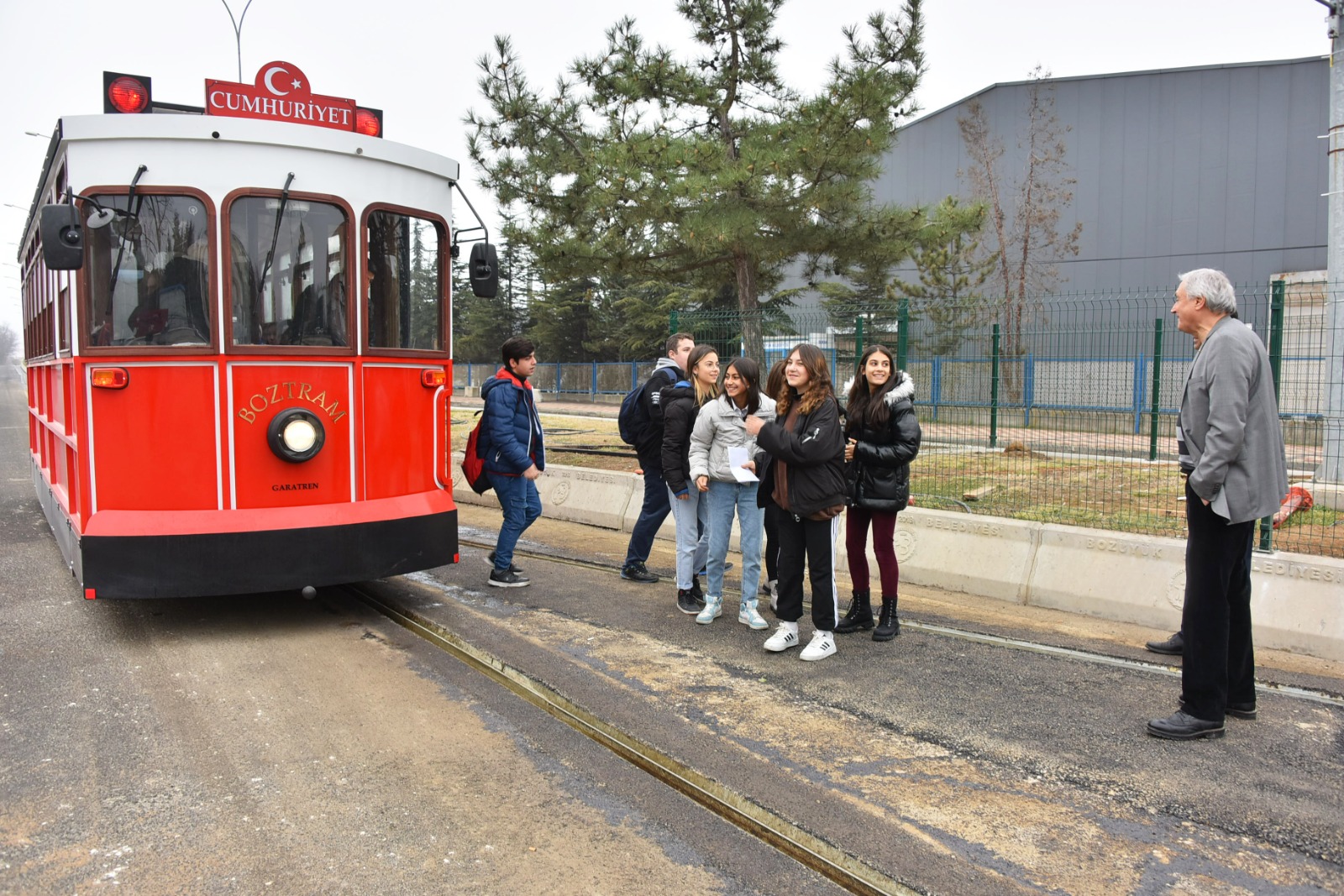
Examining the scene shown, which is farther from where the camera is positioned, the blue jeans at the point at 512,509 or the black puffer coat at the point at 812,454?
the blue jeans at the point at 512,509

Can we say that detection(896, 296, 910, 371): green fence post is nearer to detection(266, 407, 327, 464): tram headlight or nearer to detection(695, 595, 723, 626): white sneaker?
detection(695, 595, 723, 626): white sneaker

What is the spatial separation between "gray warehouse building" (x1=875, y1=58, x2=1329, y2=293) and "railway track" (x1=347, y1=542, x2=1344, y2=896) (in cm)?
2034

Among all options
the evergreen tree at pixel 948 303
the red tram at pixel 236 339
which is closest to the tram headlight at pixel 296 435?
the red tram at pixel 236 339

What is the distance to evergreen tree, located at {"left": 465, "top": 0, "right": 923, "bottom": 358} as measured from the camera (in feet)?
39.7

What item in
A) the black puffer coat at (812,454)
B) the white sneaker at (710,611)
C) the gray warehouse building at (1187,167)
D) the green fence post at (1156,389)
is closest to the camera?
the black puffer coat at (812,454)

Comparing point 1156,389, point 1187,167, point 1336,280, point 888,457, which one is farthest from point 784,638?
point 1187,167

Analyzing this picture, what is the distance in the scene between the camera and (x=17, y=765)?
→ 13.3 ft

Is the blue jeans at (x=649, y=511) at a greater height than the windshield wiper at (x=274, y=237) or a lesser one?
lesser

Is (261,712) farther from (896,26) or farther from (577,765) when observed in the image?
(896,26)

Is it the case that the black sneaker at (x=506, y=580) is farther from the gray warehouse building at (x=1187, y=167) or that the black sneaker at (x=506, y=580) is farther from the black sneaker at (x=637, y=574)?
the gray warehouse building at (x=1187, y=167)

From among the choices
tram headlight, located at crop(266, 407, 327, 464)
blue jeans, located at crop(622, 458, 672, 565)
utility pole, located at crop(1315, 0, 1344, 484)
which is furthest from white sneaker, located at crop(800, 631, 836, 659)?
utility pole, located at crop(1315, 0, 1344, 484)

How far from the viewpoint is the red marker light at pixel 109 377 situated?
5.67 meters

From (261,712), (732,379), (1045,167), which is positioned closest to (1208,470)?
(732,379)

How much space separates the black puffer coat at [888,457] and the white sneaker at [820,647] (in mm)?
793
